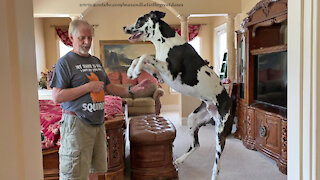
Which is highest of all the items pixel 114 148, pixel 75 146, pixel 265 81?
pixel 265 81

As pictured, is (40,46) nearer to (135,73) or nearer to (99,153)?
(99,153)

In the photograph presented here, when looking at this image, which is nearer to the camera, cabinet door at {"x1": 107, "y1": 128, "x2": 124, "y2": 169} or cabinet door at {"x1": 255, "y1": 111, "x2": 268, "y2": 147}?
cabinet door at {"x1": 107, "y1": 128, "x2": 124, "y2": 169}

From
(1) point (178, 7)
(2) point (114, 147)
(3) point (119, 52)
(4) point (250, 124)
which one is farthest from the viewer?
(3) point (119, 52)

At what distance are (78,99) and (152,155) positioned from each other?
5.26 feet

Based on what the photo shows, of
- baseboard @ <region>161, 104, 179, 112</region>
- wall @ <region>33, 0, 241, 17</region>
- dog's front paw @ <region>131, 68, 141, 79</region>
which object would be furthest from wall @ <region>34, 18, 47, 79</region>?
dog's front paw @ <region>131, 68, 141, 79</region>

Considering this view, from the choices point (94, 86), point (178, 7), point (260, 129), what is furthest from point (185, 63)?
point (178, 7)

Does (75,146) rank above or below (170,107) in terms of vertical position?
above

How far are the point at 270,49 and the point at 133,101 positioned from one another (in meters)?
4.10

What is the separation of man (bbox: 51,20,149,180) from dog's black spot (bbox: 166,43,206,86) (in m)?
0.45

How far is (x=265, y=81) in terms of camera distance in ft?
13.3

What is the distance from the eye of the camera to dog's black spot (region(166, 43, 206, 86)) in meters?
1.16

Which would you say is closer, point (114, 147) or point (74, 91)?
point (74, 91)
